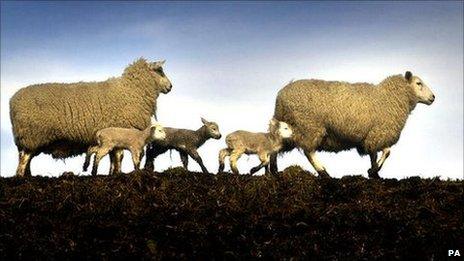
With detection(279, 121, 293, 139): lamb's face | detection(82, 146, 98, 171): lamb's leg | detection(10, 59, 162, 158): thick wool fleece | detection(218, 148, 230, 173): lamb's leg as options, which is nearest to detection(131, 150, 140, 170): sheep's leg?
detection(82, 146, 98, 171): lamb's leg

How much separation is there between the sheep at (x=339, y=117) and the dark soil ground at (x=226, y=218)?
18.2ft

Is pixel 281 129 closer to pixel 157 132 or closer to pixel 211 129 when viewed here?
pixel 211 129

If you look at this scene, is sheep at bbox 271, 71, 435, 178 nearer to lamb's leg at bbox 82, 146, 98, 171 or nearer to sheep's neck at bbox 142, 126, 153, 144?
sheep's neck at bbox 142, 126, 153, 144

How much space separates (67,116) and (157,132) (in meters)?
2.48

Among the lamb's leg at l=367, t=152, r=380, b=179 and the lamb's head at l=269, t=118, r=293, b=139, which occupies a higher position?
the lamb's head at l=269, t=118, r=293, b=139

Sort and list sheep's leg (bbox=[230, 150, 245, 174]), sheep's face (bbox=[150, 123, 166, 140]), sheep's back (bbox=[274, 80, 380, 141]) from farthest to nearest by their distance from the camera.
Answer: sheep's leg (bbox=[230, 150, 245, 174]) → sheep's back (bbox=[274, 80, 380, 141]) → sheep's face (bbox=[150, 123, 166, 140])

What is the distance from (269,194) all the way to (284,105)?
7436 mm

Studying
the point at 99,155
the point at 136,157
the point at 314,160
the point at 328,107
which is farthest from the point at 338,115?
the point at 99,155

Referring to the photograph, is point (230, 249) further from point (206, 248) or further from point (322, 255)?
point (322, 255)

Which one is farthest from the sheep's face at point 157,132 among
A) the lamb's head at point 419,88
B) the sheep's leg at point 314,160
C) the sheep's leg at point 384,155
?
the lamb's head at point 419,88

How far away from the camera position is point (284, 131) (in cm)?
1845

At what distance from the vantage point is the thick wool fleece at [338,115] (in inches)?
729

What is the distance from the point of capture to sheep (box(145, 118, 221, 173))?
64.1ft

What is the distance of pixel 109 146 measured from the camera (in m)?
16.9
